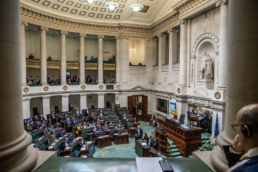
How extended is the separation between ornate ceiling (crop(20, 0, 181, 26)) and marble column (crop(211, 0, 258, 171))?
54.9ft

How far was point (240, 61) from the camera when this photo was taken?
8.14ft

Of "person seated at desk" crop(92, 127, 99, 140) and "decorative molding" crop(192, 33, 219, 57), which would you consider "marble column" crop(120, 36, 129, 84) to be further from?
"person seated at desk" crop(92, 127, 99, 140)

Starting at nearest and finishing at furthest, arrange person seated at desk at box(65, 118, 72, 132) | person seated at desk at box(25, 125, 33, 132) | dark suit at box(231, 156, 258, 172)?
dark suit at box(231, 156, 258, 172) → person seated at desk at box(25, 125, 33, 132) → person seated at desk at box(65, 118, 72, 132)

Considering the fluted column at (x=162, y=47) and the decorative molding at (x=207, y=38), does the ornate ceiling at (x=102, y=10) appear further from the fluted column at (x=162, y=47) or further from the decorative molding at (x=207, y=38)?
the decorative molding at (x=207, y=38)

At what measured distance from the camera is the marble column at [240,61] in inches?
93.0

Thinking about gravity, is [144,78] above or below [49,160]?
above

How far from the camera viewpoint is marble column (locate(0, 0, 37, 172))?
2.25 m

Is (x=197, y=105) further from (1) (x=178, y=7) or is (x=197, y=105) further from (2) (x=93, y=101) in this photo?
(2) (x=93, y=101)

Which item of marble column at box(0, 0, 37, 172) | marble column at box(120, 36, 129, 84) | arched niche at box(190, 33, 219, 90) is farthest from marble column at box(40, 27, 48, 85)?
marble column at box(0, 0, 37, 172)

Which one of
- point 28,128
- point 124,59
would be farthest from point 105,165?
point 124,59

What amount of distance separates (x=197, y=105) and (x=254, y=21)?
522 inches

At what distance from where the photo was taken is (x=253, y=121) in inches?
55.9

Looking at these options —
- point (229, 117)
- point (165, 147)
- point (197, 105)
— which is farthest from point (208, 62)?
point (229, 117)

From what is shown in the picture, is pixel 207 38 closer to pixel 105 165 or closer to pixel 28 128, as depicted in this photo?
pixel 105 165
